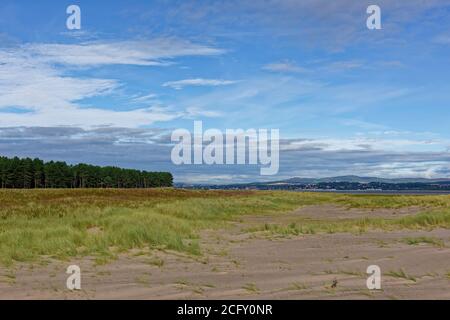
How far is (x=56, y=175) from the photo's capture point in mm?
147750

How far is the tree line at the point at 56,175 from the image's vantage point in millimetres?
135750

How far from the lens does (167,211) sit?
102ft

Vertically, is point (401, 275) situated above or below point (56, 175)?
below

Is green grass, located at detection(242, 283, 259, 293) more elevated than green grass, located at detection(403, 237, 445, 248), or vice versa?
green grass, located at detection(403, 237, 445, 248)

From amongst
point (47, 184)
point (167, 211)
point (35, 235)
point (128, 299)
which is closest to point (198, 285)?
point (128, 299)

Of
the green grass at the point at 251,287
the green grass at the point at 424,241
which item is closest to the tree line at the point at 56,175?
the green grass at the point at 424,241

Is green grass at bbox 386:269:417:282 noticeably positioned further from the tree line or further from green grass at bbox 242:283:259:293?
the tree line

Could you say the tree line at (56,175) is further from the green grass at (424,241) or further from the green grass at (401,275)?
the green grass at (401,275)

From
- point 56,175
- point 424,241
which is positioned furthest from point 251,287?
point 56,175

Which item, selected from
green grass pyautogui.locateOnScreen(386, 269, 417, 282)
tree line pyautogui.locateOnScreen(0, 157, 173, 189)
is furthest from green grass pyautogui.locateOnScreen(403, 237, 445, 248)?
tree line pyautogui.locateOnScreen(0, 157, 173, 189)

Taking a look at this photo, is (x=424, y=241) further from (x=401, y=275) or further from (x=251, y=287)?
(x=251, y=287)

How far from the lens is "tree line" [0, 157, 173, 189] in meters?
136
